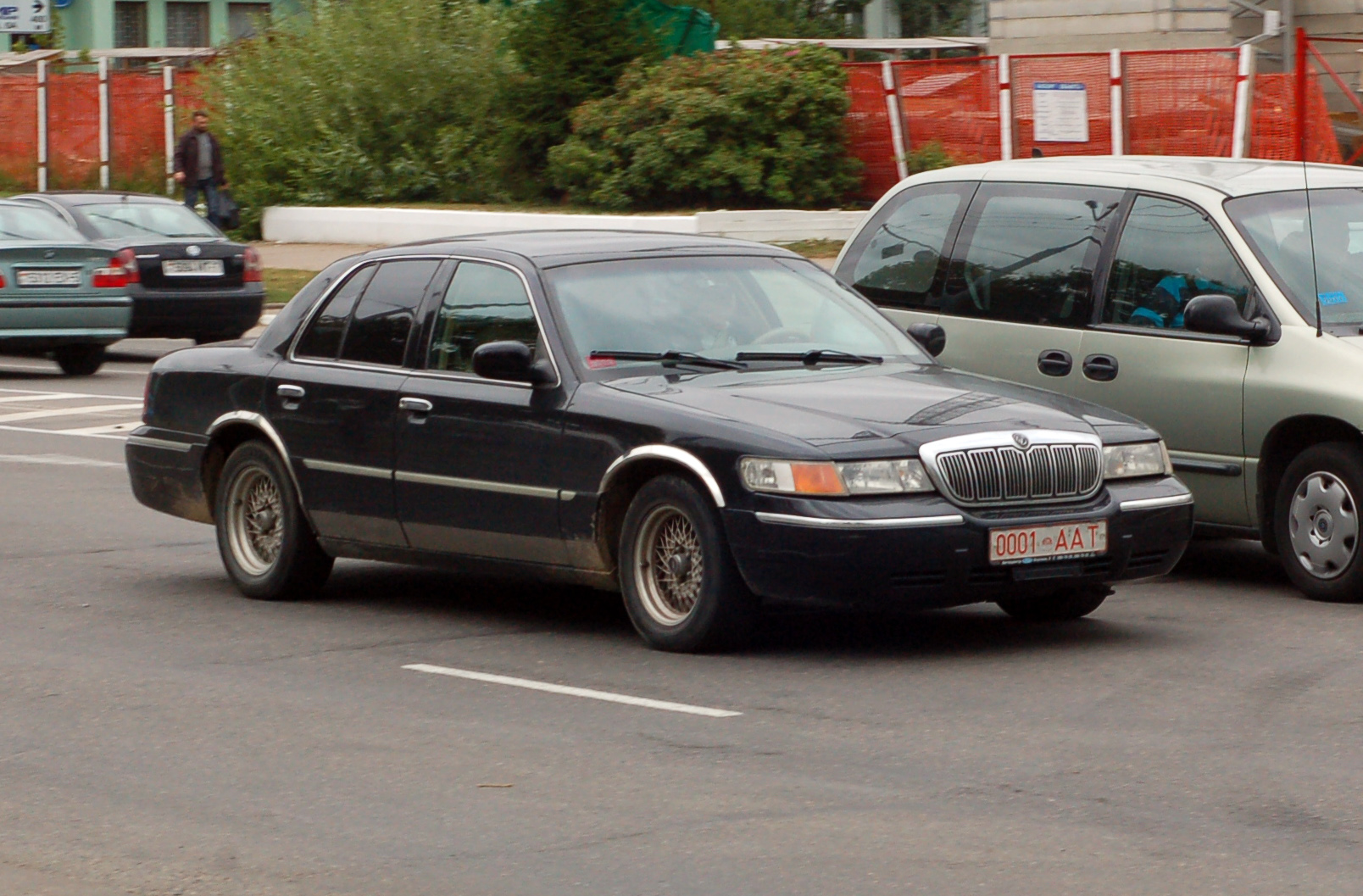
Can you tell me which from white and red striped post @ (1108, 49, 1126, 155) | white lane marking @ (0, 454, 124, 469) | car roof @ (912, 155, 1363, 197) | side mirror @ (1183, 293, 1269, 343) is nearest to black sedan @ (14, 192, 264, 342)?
white lane marking @ (0, 454, 124, 469)

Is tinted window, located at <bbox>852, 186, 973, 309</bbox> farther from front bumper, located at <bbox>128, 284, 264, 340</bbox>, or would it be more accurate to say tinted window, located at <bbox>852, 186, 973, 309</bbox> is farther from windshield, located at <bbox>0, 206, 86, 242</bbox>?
front bumper, located at <bbox>128, 284, 264, 340</bbox>

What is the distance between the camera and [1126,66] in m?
27.9

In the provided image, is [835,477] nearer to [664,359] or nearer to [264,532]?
[664,359]

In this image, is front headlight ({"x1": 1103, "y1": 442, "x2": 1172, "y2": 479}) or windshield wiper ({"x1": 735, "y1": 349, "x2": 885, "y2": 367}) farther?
windshield wiper ({"x1": 735, "y1": 349, "x2": 885, "y2": 367})

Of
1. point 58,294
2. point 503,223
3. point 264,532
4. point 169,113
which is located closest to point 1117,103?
point 503,223

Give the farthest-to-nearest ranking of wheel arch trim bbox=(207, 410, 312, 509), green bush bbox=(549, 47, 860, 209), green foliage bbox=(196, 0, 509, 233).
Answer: green foliage bbox=(196, 0, 509, 233)
green bush bbox=(549, 47, 860, 209)
wheel arch trim bbox=(207, 410, 312, 509)

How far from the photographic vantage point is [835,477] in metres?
7.62

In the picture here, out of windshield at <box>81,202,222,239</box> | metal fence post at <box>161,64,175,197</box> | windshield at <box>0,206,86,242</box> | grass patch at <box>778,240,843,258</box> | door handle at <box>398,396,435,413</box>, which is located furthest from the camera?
metal fence post at <box>161,64,175,197</box>

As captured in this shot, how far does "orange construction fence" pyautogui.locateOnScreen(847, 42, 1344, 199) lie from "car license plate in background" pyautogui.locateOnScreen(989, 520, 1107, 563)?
19.2 metres

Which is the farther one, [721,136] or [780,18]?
[780,18]

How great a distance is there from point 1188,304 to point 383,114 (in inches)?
995

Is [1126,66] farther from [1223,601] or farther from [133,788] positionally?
[133,788]

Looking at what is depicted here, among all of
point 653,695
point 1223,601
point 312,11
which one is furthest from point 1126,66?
point 653,695

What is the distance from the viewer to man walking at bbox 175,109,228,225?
3170cm
